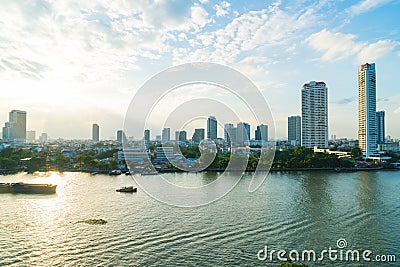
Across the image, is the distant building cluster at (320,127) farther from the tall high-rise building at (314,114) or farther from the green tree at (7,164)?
the green tree at (7,164)

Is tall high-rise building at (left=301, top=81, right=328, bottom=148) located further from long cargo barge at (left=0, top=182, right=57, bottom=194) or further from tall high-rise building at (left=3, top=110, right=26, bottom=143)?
tall high-rise building at (left=3, top=110, right=26, bottom=143)

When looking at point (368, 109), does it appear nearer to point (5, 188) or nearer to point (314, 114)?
point (314, 114)

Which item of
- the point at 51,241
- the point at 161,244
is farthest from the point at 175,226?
the point at 51,241

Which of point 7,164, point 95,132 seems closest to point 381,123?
point 7,164

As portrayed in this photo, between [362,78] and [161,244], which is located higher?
[362,78]

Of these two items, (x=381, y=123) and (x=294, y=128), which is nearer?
(x=381, y=123)

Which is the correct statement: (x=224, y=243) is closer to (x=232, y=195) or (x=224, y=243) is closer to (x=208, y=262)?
(x=208, y=262)
